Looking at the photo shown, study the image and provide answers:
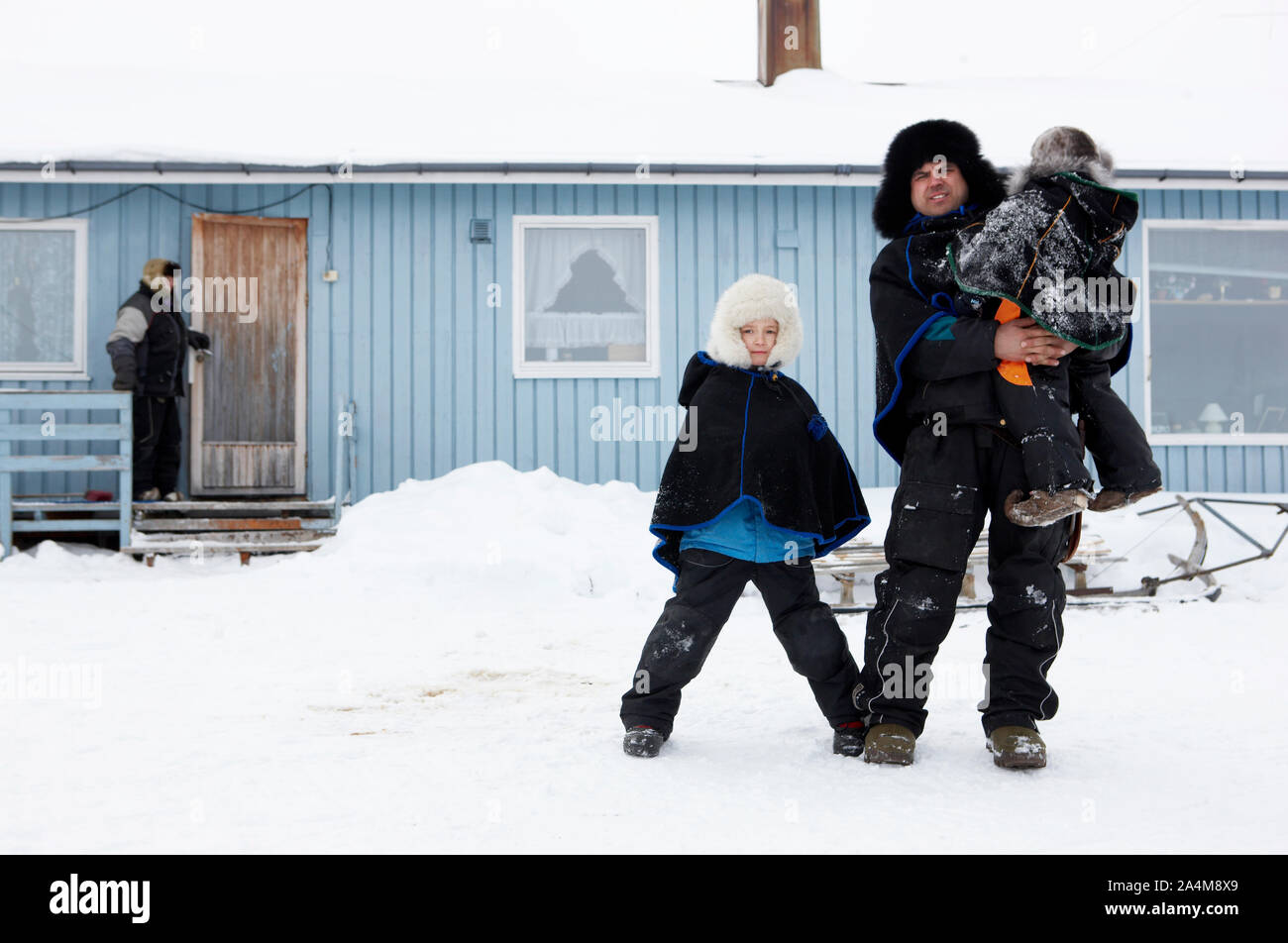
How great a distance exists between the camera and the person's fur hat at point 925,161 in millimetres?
3107

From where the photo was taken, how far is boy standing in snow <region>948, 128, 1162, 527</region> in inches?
108

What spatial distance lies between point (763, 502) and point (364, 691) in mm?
1902

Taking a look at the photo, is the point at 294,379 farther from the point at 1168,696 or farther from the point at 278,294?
the point at 1168,696

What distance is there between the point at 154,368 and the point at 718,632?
22.1ft

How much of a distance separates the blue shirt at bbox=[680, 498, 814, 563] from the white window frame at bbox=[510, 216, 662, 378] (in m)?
5.95

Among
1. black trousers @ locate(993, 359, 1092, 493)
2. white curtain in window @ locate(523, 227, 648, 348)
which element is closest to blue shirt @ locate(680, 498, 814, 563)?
black trousers @ locate(993, 359, 1092, 493)

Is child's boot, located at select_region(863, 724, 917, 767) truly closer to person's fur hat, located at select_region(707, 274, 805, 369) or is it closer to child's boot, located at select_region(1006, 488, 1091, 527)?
child's boot, located at select_region(1006, 488, 1091, 527)

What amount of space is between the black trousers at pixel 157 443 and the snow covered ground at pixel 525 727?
5.78 ft

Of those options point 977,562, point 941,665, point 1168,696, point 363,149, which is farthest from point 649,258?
point 1168,696

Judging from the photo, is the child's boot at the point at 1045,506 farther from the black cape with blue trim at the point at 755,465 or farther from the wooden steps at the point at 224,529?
the wooden steps at the point at 224,529

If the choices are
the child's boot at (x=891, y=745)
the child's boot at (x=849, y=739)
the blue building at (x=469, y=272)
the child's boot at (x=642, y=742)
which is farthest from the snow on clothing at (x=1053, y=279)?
the blue building at (x=469, y=272)

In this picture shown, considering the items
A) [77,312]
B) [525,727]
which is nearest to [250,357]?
[77,312]

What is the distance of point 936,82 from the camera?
13.1 metres

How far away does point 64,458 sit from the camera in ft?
26.6
